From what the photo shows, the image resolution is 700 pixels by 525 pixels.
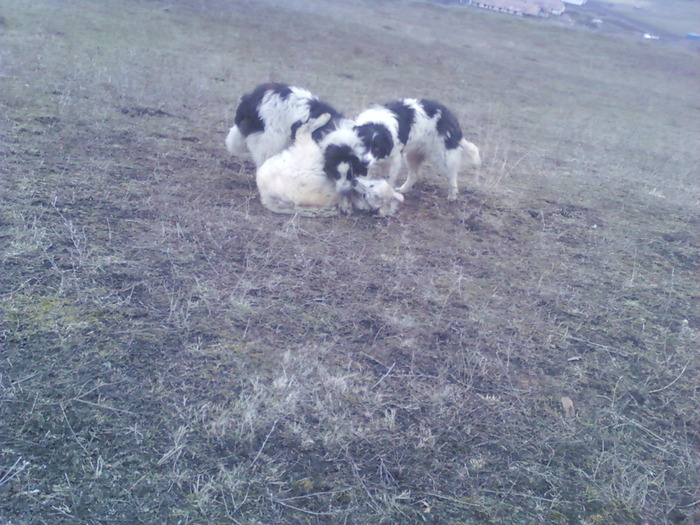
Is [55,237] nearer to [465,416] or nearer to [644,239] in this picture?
[465,416]

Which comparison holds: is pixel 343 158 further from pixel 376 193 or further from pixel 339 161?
pixel 376 193

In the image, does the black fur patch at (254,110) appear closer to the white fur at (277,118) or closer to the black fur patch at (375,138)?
the white fur at (277,118)

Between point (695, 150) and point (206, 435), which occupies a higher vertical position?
point (695, 150)

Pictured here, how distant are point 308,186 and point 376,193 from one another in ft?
2.13

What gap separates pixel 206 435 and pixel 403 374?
3.88 ft

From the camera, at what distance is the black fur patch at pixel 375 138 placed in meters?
4.78

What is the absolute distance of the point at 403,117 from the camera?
16.9ft

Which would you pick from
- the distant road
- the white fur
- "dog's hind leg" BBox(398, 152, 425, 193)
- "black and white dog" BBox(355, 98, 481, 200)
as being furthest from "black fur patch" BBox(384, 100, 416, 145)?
the distant road

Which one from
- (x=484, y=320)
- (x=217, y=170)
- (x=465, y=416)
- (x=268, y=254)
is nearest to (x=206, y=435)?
(x=465, y=416)

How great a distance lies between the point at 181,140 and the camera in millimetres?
Result: 6031

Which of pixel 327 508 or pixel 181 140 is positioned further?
pixel 181 140

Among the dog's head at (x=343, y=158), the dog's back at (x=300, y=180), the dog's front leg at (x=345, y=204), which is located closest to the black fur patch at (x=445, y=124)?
the dog's head at (x=343, y=158)

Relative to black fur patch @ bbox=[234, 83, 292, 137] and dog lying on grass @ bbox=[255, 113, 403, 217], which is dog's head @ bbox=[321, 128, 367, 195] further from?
black fur patch @ bbox=[234, 83, 292, 137]

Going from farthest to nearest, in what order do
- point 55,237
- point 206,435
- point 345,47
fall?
point 345,47, point 55,237, point 206,435
